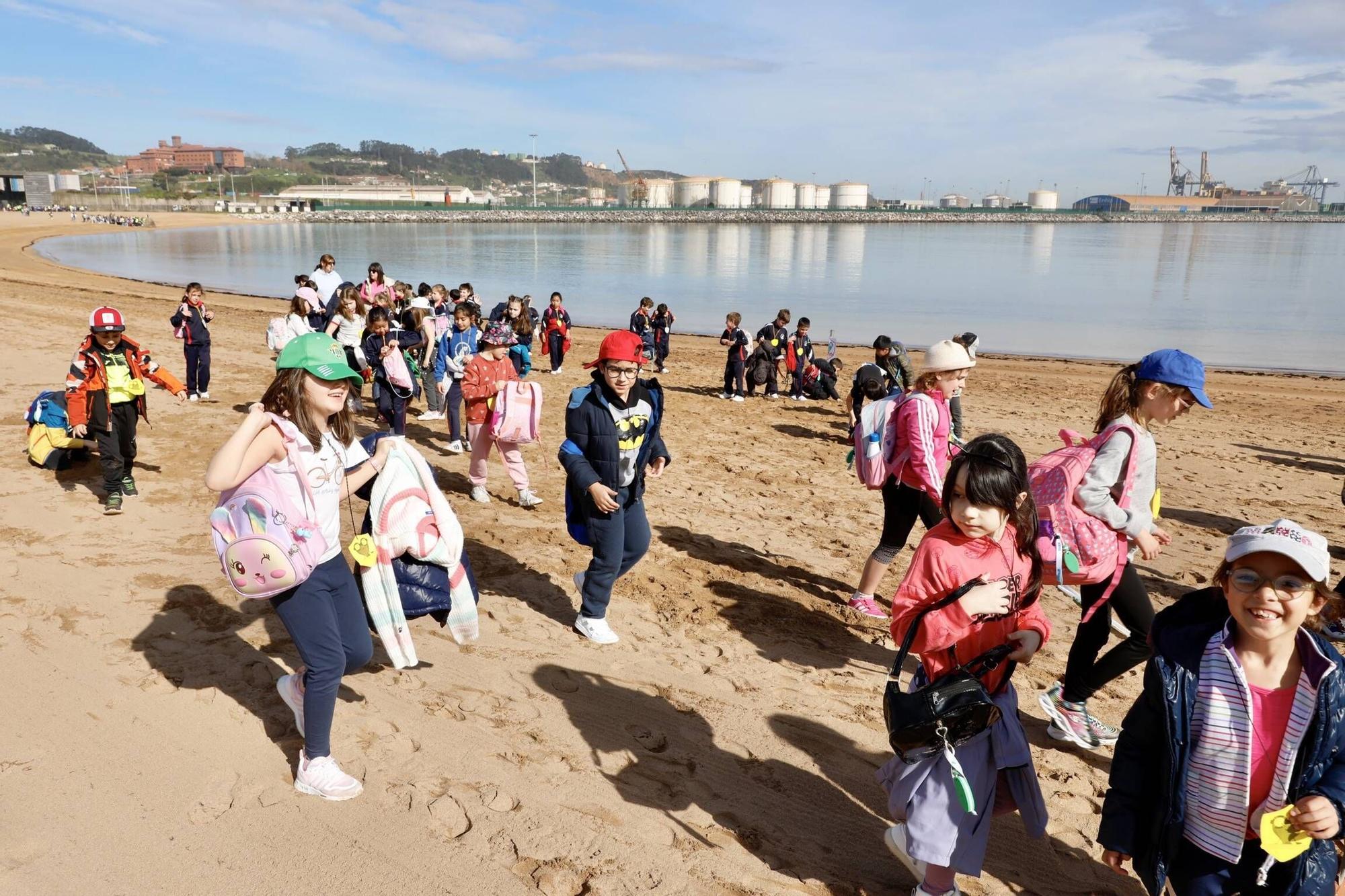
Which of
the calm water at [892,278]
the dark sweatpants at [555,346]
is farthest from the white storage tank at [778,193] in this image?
the dark sweatpants at [555,346]

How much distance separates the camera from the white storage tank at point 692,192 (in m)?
185

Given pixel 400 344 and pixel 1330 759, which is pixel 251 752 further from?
pixel 400 344

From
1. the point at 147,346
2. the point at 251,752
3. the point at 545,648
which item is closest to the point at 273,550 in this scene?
the point at 251,752

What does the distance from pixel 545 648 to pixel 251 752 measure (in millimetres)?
1702

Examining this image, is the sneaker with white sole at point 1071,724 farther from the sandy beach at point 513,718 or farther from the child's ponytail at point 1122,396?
the child's ponytail at point 1122,396

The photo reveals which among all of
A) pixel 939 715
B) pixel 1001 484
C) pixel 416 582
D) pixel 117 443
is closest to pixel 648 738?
pixel 416 582

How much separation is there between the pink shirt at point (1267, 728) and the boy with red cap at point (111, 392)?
289 inches

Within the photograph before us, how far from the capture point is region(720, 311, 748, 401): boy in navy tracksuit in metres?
13.2

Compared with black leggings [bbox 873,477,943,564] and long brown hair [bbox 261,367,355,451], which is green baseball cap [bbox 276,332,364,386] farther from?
black leggings [bbox 873,477,943,564]

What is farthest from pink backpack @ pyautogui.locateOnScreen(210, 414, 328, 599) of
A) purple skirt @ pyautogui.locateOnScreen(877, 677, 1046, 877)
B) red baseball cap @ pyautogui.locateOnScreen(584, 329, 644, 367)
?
purple skirt @ pyautogui.locateOnScreen(877, 677, 1046, 877)

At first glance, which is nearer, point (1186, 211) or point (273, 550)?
point (273, 550)

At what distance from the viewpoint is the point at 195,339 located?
442 inches

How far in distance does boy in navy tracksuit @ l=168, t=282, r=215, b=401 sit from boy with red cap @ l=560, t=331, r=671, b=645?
28.6ft

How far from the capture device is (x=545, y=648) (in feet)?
16.4
